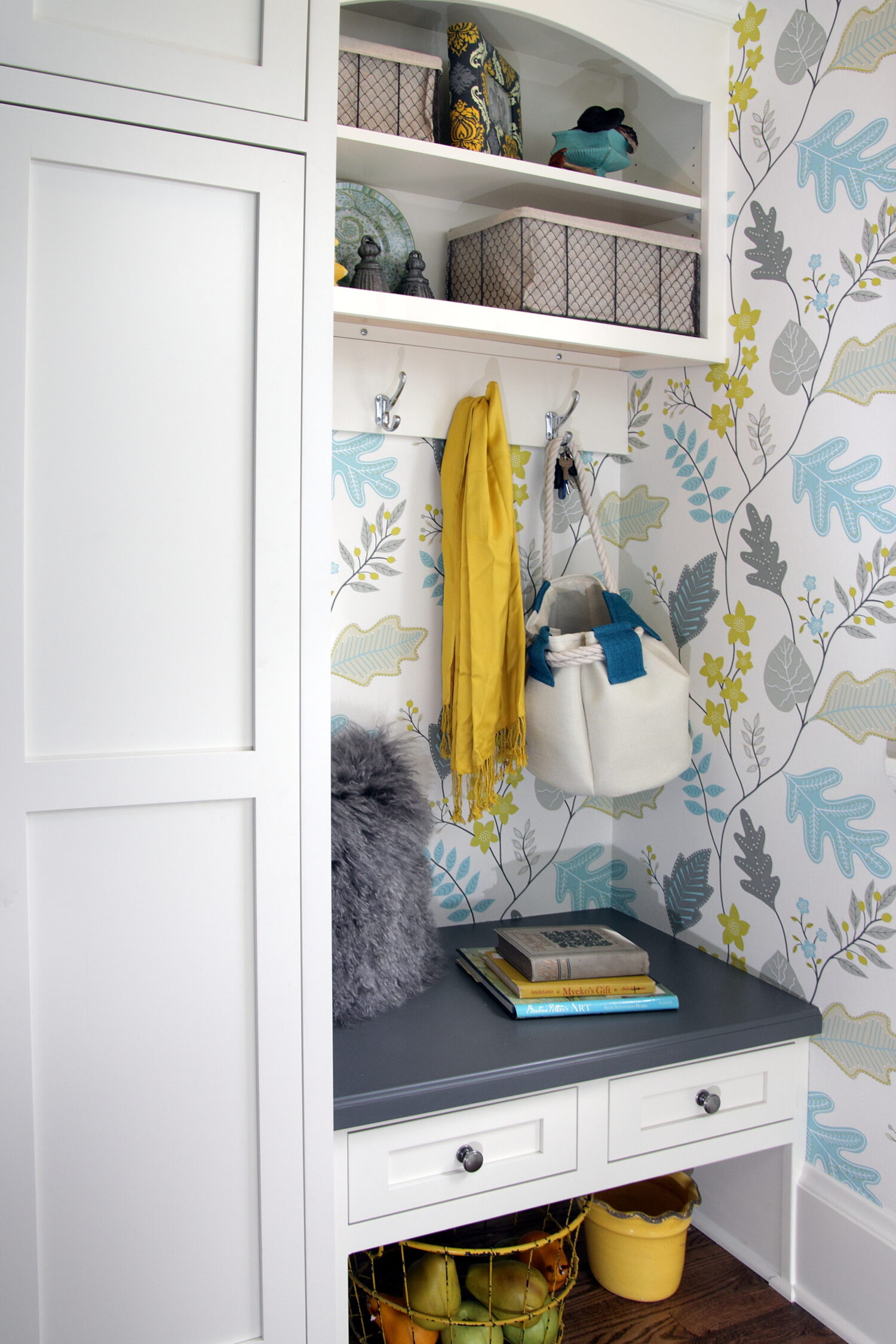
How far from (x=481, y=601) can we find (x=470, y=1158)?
0.92 m

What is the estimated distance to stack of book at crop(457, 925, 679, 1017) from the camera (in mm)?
1634

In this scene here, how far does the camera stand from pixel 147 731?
1.17 metres

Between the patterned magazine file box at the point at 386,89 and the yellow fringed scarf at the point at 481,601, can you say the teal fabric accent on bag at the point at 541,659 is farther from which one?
the patterned magazine file box at the point at 386,89

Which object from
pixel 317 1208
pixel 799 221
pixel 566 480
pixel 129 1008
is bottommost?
pixel 317 1208

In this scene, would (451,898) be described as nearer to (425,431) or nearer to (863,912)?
(863,912)

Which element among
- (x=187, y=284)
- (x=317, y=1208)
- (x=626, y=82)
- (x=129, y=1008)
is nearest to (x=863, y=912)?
(x=317, y=1208)

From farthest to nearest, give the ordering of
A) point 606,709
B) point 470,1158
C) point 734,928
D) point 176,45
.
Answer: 1. point 734,928
2. point 606,709
3. point 470,1158
4. point 176,45

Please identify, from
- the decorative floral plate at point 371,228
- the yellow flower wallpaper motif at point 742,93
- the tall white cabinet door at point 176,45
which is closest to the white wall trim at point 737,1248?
the decorative floral plate at point 371,228

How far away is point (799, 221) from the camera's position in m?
1.66

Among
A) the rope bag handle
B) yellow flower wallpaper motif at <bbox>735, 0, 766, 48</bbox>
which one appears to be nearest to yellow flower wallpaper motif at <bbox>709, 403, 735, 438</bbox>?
the rope bag handle

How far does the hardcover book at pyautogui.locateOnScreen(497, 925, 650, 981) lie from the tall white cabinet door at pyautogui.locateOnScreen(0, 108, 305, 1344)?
0.54 metres

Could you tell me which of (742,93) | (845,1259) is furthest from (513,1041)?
(742,93)

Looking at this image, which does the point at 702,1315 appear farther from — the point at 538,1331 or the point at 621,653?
the point at 621,653

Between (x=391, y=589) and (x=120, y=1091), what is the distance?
1.06 metres
